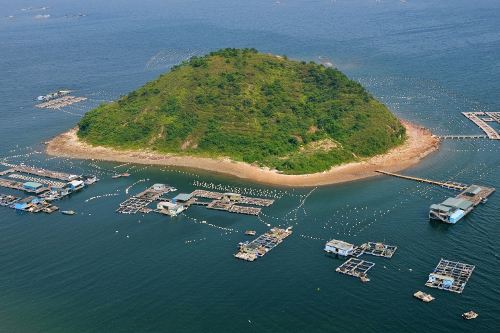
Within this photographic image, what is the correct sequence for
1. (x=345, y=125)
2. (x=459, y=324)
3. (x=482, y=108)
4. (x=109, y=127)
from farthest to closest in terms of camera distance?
(x=482, y=108) → (x=109, y=127) → (x=345, y=125) → (x=459, y=324)

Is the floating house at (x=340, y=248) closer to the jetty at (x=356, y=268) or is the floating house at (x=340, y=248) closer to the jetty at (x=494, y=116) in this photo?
the jetty at (x=356, y=268)

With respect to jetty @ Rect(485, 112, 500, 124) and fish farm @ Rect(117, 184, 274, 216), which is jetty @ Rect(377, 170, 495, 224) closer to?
fish farm @ Rect(117, 184, 274, 216)

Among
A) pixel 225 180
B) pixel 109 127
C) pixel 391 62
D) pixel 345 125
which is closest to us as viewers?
pixel 225 180

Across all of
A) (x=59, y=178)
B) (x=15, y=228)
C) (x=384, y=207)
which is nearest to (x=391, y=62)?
(x=384, y=207)

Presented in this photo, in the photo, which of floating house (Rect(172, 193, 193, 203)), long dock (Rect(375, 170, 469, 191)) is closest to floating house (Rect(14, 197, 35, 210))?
floating house (Rect(172, 193, 193, 203))

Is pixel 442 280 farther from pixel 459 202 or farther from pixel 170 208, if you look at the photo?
pixel 170 208

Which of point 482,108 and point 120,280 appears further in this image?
point 482,108

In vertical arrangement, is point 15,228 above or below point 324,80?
below

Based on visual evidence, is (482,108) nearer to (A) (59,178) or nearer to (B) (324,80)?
(B) (324,80)
